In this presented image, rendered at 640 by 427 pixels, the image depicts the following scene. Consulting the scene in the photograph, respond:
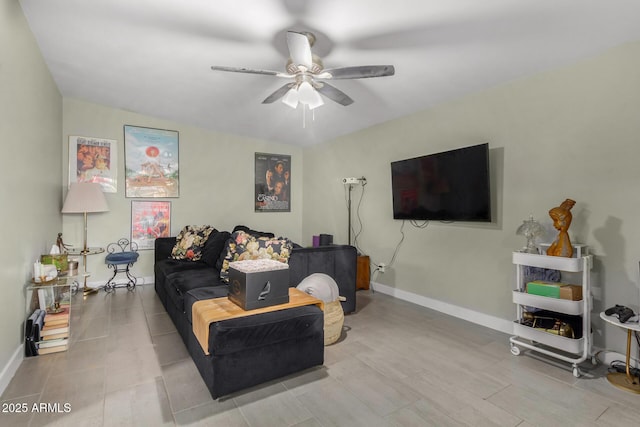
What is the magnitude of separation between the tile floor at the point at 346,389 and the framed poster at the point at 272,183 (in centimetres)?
322

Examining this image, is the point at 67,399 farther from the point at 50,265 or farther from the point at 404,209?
the point at 404,209

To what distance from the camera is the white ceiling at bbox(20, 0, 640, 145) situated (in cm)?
204

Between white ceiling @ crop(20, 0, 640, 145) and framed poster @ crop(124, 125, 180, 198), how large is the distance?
1.00m

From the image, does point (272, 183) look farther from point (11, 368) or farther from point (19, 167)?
point (11, 368)

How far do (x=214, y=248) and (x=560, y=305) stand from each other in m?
3.50

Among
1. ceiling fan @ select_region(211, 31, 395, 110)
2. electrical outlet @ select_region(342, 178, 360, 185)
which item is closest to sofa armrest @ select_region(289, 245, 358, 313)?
electrical outlet @ select_region(342, 178, 360, 185)

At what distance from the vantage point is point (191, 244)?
4.14 m

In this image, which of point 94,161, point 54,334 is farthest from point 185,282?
point 94,161

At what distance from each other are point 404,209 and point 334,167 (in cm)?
177

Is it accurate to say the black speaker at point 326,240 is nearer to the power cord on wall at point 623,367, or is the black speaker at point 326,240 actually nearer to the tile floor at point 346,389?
the tile floor at point 346,389

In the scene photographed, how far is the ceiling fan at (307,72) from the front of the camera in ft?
6.81

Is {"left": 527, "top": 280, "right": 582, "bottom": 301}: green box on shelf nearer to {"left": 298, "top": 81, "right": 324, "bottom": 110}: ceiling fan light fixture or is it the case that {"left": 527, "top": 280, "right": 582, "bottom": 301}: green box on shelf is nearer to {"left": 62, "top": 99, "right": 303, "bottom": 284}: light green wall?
{"left": 298, "top": 81, "right": 324, "bottom": 110}: ceiling fan light fixture

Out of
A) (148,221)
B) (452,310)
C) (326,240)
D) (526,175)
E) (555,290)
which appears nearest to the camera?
(555,290)

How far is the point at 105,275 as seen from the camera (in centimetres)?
446
